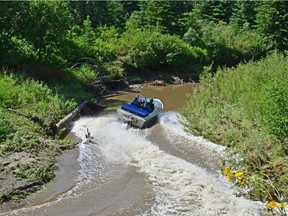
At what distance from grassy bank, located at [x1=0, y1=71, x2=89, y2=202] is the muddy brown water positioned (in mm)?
543

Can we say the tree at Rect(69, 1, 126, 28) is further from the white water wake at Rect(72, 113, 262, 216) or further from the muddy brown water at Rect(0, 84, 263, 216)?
the white water wake at Rect(72, 113, 262, 216)

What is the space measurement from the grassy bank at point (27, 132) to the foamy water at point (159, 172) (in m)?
1.16

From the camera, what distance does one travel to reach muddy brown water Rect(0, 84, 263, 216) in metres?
11.9

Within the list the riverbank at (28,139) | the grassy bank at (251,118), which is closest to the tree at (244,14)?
the grassy bank at (251,118)

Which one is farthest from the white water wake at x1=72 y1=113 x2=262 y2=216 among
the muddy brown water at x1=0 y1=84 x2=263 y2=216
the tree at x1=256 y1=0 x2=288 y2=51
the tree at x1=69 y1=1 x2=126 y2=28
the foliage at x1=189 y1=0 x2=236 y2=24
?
the foliage at x1=189 y1=0 x2=236 y2=24

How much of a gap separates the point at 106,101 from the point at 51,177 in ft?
42.2

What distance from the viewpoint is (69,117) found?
20.4 meters

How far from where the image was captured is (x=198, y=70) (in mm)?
35969

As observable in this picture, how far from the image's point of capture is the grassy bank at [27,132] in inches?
525

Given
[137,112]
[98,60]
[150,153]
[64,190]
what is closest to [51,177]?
[64,190]

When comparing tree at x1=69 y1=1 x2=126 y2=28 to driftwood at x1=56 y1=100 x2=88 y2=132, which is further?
tree at x1=69 y1=1 x2=126 y2=28

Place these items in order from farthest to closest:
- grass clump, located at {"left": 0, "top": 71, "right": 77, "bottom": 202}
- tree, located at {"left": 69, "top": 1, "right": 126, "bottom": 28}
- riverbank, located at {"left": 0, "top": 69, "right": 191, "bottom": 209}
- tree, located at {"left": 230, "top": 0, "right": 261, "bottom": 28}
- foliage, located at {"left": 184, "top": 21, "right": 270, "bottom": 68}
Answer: tree, located at {"left": 230, "top": 0, "right": 261, "bottom": 28}, tree, located at {"left": 69, "top": 1, "right": 126, "bottom": 28}, foliage, located at {"left": 184, "top": 21, "right": 270, "bottom": 68}, grass clump, located at {"left": 0, "top": 71, "right": 77, "bottom": 202}, riverbank, located at {"left": 0, "top": 69, "right": 191, "bottom": 209}

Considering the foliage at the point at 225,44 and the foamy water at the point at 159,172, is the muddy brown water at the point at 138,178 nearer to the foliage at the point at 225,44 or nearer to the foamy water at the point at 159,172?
the foamy water at the point at 159,172

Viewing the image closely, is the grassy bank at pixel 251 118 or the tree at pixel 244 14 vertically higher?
the tree at pixel 244 14
